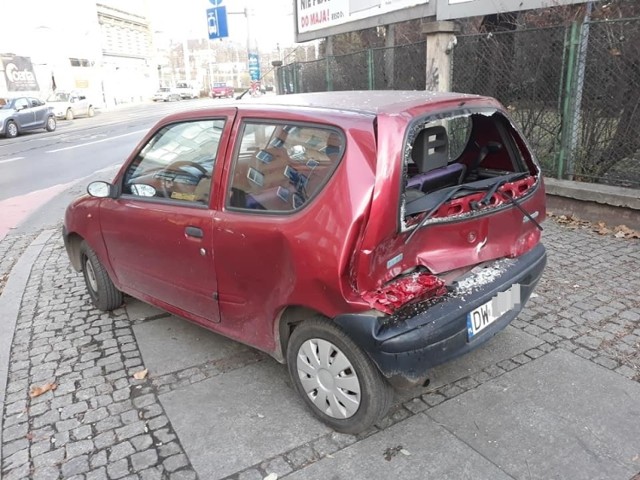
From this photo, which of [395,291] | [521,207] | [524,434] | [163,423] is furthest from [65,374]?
[521,207]

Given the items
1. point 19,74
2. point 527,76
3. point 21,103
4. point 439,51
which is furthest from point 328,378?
point 19,74

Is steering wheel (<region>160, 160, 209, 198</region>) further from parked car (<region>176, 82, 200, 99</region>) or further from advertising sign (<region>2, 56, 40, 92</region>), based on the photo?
parked car (<region>176, 82, 200, 99</region>)

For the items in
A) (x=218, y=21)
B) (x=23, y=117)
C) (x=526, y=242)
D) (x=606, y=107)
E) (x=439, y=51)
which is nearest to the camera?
(x=526, y=242)

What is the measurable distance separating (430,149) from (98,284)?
114 inches

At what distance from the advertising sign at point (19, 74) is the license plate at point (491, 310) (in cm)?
3556

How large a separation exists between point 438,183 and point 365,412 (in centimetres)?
149

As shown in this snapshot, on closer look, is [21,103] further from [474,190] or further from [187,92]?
[187,92]

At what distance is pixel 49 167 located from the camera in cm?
1311

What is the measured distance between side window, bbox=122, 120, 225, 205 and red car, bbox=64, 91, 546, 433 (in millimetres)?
12

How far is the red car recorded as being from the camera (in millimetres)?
2445

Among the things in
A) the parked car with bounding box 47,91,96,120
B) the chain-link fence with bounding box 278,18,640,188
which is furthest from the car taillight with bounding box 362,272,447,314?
the parked car with bounding box 47,91,96,120

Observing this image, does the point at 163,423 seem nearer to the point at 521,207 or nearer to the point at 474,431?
the point at 474,431

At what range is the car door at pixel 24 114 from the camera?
21391mm

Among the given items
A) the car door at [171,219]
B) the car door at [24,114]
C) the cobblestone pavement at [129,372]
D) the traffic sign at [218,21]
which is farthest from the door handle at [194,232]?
the traffic sign at [218,21]
